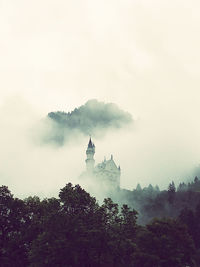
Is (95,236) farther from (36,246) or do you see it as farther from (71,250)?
(36,246)

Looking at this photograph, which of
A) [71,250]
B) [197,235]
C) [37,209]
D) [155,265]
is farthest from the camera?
[197,235]

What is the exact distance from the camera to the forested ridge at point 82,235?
74812mm

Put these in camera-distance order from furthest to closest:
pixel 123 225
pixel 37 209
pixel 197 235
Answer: pixel 197 235
pixel 37 209
pixel 123 225

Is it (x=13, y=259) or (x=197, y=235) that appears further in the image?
(x=197, y=235)

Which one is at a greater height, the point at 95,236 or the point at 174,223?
the point at 174,223

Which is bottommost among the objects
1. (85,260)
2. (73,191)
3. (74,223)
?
(85,260)

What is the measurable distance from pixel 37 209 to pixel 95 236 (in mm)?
19828

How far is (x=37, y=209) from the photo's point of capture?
299 ft

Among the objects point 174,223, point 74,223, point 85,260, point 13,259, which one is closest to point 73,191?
point 74,223

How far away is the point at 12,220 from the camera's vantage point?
3487 inches

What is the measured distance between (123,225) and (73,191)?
10103 mm

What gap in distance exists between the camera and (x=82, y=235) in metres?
75.6

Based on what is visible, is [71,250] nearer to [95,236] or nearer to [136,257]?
[95,236]

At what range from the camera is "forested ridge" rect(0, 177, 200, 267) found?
74.8 m
